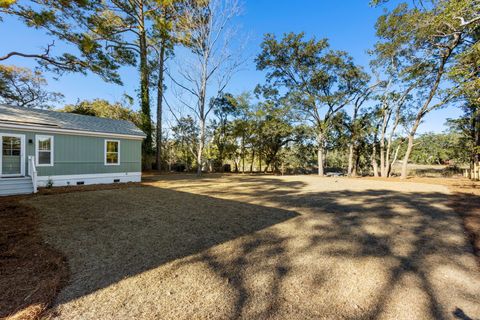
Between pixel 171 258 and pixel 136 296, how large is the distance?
78 cm

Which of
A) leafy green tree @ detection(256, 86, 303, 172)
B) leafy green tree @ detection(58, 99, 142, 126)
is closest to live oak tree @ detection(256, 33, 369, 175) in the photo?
leafy green tree @ detection(256, 86, 303, 172)

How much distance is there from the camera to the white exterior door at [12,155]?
787 centimetres

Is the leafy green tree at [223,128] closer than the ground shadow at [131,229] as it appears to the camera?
No

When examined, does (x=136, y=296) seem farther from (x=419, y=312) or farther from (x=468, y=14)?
(x=468, y=14)

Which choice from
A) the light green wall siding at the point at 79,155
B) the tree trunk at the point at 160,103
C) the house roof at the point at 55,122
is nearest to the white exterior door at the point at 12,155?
the light green wall siding at the point at 79,155

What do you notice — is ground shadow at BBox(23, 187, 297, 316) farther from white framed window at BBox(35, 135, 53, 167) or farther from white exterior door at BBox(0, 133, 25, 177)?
white exterior door at BBox(0, 133, 25, 177)

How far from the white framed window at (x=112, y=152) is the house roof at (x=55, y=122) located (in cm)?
55

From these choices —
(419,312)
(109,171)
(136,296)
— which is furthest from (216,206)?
(109,171)

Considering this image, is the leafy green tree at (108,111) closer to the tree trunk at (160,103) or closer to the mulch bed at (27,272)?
the tree trunk at (160,103)

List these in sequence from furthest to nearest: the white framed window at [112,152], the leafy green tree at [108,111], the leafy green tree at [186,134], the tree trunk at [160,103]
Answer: the leafy green tree at [186,134] < the leafy green tree at [108,111] < the tree trunk at [160,103] < the white framed window at [112,152]

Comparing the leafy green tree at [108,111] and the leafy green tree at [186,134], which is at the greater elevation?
the leafy green tree at [108,111]

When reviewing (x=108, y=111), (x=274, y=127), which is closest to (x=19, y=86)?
(x=108, y=111)

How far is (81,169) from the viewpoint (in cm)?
→ 927

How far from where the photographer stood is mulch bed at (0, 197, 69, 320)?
6.26ft
